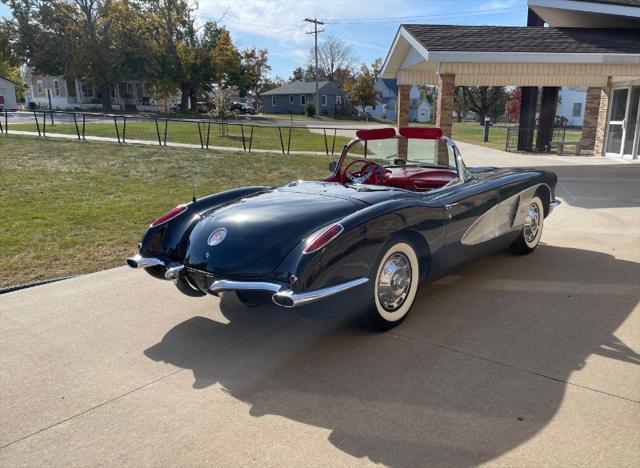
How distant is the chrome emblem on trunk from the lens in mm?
3315

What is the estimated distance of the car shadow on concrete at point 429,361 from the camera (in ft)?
8.12

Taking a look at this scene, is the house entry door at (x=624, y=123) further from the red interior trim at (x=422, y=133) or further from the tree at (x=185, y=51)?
the tree at (x=185, y=51)

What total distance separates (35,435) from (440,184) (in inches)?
148

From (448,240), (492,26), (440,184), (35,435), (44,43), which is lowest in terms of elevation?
(35,435)

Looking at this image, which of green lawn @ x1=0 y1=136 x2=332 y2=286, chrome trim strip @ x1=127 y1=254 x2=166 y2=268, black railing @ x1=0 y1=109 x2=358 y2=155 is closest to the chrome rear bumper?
chrome trim strip @ x1=127 y1=254 x2=166 y2=268

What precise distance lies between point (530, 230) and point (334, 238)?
10.2 feet

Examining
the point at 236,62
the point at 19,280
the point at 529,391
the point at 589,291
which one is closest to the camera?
the point at 529,391

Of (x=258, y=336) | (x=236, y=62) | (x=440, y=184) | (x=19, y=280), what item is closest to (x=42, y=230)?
(x=19, y=280)

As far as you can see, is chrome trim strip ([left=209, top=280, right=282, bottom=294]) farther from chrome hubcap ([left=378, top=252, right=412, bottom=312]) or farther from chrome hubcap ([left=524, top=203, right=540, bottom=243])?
chrome hubcap ([left=524, top=203, right=540, bottom=243])

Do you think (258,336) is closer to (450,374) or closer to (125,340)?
(125,340)

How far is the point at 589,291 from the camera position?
4.34 m

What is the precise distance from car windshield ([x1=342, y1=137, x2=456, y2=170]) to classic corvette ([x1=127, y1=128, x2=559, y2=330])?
72 centimetres

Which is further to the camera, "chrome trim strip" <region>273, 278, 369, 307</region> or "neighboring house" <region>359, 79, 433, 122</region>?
"neighboring house" <region>359, 79, 433, 122</region>

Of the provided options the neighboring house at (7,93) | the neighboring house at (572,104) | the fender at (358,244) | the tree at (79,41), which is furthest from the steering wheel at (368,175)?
the neighboring house at (572,104)
